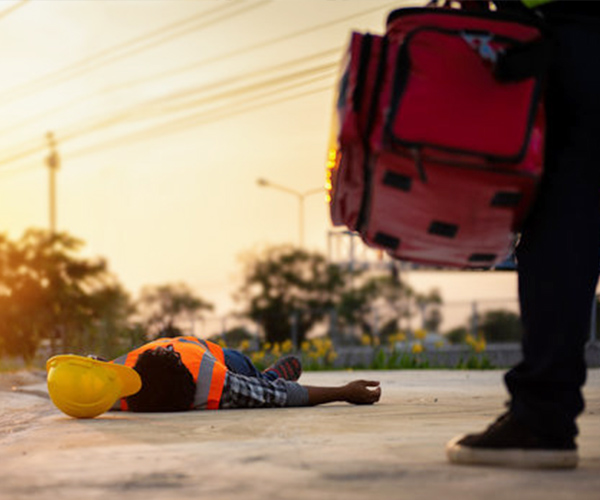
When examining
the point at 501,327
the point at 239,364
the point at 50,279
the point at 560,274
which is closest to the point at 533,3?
the point at 560,274

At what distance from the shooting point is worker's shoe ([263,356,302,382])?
240 inches

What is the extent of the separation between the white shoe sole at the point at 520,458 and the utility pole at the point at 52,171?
3738cm

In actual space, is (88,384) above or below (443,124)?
below

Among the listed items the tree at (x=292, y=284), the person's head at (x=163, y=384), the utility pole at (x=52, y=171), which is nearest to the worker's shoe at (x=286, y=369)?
the person's head at (x=163, y=384)

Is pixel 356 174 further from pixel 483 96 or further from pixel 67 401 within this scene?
pixel 67 401

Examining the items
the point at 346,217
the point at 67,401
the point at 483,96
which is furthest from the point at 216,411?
the point at 483,96

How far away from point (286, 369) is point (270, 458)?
335cm

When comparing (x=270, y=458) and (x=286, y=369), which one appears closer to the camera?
(x=270, y=458)

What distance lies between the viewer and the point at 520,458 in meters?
2.55

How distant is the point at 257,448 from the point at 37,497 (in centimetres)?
84

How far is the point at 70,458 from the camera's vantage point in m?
2.92

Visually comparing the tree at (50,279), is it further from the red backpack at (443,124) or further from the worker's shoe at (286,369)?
the red backpack at (443,124)

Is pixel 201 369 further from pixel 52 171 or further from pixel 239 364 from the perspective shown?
pixel 52 171

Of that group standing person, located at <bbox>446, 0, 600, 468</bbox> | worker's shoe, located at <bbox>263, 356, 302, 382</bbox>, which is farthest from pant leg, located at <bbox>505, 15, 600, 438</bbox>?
worker's shoe, located at <bbox>263, 356, 302, 382</bbox>
